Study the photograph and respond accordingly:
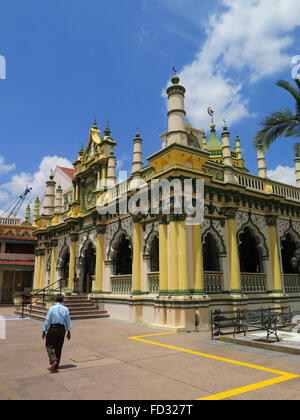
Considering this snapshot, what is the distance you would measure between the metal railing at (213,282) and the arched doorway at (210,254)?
779 millimetres

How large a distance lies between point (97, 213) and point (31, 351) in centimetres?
1108

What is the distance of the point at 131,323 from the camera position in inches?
599

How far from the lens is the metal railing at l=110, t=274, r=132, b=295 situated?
1694 centimetres

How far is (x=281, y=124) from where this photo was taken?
47.5 feet

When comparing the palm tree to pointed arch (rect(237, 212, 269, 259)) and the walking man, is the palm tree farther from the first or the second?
the walking man

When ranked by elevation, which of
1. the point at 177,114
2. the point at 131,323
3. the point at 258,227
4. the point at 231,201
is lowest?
the point at 131,323

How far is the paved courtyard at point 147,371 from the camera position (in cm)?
532

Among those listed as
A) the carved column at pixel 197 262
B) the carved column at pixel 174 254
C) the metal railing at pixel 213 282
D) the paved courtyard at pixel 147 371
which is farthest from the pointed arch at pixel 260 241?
the paved courtyard at pixel 147 371

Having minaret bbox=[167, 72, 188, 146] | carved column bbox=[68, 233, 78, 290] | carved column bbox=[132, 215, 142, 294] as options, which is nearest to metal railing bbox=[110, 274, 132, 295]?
carved column bbox=[132, 215, 142, 294]

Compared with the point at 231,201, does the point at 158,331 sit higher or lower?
lower

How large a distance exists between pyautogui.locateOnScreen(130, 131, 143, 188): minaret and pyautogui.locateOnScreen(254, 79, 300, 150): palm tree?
5.89 m

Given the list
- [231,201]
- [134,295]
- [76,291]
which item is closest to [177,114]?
[231,201]
